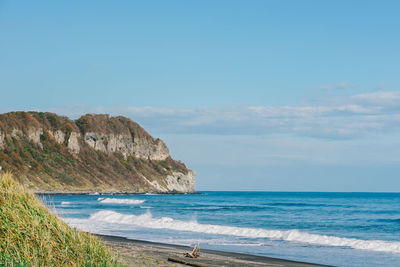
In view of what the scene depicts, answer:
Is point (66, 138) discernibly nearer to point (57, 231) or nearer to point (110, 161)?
point (110, 161)

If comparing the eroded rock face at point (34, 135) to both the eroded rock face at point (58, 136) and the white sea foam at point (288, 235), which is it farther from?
the white sea foam at point (288, 235)

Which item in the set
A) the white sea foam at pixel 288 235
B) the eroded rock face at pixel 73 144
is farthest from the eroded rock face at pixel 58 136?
the white sea foam at pixel 288 235

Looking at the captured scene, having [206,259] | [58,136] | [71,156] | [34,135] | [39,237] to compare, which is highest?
[58,136]

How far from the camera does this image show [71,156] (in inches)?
6786

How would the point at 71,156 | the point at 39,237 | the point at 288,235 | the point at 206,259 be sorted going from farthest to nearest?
the point at 71,156 → the point at 288,235 → the point at 206,259 → the point at 39,237

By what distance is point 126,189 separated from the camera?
582ft

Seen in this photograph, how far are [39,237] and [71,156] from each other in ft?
553

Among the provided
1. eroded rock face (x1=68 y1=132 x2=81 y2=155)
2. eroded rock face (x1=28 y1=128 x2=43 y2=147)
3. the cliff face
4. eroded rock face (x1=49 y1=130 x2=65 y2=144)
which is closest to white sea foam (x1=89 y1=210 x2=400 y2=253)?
the cliff face

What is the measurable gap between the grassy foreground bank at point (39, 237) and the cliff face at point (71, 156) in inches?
5339

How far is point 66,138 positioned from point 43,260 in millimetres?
173519

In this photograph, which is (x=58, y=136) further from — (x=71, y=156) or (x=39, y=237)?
(x=39, y=237)

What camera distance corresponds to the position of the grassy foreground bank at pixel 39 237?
360 inches

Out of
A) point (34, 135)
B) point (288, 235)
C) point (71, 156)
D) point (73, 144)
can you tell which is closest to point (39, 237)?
point (288, 235)

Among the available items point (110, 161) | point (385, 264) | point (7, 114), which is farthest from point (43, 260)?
point (110, 161)
